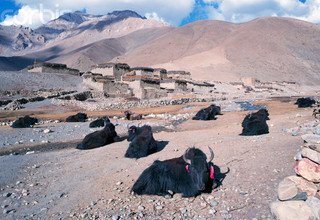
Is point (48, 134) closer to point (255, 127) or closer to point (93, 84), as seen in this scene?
point (255, 127)

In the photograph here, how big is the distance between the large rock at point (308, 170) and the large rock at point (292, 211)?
2.47ft

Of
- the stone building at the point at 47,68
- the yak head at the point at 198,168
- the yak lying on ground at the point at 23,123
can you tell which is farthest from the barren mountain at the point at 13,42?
the yak head at the point at 198,168

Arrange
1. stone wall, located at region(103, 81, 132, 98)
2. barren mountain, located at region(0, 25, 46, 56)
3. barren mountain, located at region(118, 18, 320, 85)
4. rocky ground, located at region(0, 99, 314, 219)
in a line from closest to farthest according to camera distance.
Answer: rocky ground, located at region(0, 99, 314, 219), stone wall, located at region(103, 81, 132, 98), barren mountain, located at region(118, 18, 320, 85), barren mountain, located at region(0, 25, 46, 56)

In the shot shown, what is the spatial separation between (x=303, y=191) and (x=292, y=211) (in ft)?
1.91

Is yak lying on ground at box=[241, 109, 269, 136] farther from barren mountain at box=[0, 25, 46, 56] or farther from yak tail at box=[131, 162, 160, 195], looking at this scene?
barren mountain at box=[0, 25, 46, 56]

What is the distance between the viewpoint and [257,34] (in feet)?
364

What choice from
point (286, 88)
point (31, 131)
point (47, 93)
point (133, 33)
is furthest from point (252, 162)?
point (133, 33)

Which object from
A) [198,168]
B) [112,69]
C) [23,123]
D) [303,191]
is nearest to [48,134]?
[23,123]

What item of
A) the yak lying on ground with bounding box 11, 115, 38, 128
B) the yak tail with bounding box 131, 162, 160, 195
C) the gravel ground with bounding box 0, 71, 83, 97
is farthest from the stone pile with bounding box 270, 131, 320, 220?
the gravel ground with bounding box 0, 71, 83, 97

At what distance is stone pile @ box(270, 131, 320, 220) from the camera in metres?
4.70

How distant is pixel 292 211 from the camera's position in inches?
186

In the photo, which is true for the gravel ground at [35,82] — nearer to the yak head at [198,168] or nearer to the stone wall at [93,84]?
the stone wall at [93,84]

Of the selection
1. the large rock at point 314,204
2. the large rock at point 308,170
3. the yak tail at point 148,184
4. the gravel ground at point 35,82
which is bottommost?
the yak tail at point 148,184

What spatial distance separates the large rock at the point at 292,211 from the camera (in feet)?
15.2
